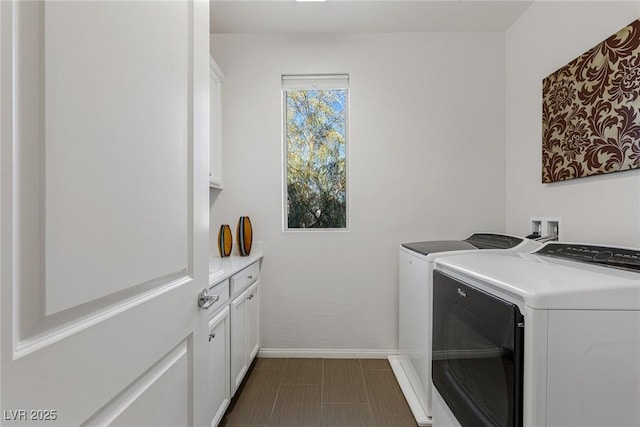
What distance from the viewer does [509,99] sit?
96.0 inches

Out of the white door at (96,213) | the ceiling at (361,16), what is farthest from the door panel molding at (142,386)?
the ceiling at (361,16)

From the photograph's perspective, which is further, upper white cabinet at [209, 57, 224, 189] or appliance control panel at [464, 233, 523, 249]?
upper white cabinet at [209, 57, 224, 189]

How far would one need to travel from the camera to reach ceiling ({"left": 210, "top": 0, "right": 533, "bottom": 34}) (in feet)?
7.02

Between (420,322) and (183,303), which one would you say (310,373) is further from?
(183,303)

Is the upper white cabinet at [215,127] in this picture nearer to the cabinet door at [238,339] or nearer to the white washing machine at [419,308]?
the cabinet door at [238,339]

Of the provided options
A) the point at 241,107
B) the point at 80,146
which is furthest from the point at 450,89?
the point at 80,146

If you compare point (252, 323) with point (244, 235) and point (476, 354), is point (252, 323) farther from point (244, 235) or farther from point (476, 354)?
point (476, 354)

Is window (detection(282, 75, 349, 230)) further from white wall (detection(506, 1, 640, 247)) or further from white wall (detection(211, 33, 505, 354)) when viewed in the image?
white wall (detection(506, 1, 640, 247))

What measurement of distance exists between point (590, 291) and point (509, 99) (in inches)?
80.4

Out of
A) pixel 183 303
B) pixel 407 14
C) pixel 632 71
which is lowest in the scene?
pixel 183 303

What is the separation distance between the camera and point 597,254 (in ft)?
4.53

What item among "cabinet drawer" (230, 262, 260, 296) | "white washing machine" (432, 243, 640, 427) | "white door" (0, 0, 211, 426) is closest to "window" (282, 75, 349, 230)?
"cabinet drawer" (230, 262, 260, 296)

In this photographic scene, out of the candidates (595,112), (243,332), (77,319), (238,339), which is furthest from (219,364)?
(595,112)

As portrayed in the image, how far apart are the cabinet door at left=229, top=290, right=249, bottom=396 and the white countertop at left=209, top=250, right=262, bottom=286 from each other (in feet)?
0.63
